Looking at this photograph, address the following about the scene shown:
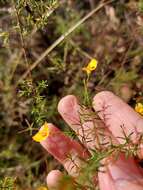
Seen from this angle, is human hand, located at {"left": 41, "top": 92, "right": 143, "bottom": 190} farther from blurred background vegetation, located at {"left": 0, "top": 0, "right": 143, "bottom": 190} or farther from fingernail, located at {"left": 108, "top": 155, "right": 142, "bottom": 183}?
blurred background vegetation, located at {"left": 0, "top": 0, "right": 143, "bottom": 190}

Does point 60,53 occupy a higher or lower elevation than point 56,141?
higher

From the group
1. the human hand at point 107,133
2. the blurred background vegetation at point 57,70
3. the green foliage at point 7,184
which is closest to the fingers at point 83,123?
the human hand at point 107,133

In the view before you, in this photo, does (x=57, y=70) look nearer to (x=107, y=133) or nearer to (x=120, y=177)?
(x=107, y=133)

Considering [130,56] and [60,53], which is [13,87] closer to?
[60,53]

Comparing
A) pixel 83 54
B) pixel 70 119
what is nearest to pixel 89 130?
pixel 70 119

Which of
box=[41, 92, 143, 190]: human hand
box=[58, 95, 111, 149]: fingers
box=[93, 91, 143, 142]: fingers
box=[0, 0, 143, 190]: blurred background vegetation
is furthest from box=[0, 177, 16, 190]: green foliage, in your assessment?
box=[0, 0, 143, 190]: blurred background vegetation

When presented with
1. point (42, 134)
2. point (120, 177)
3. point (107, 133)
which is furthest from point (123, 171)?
point (42, 134)
